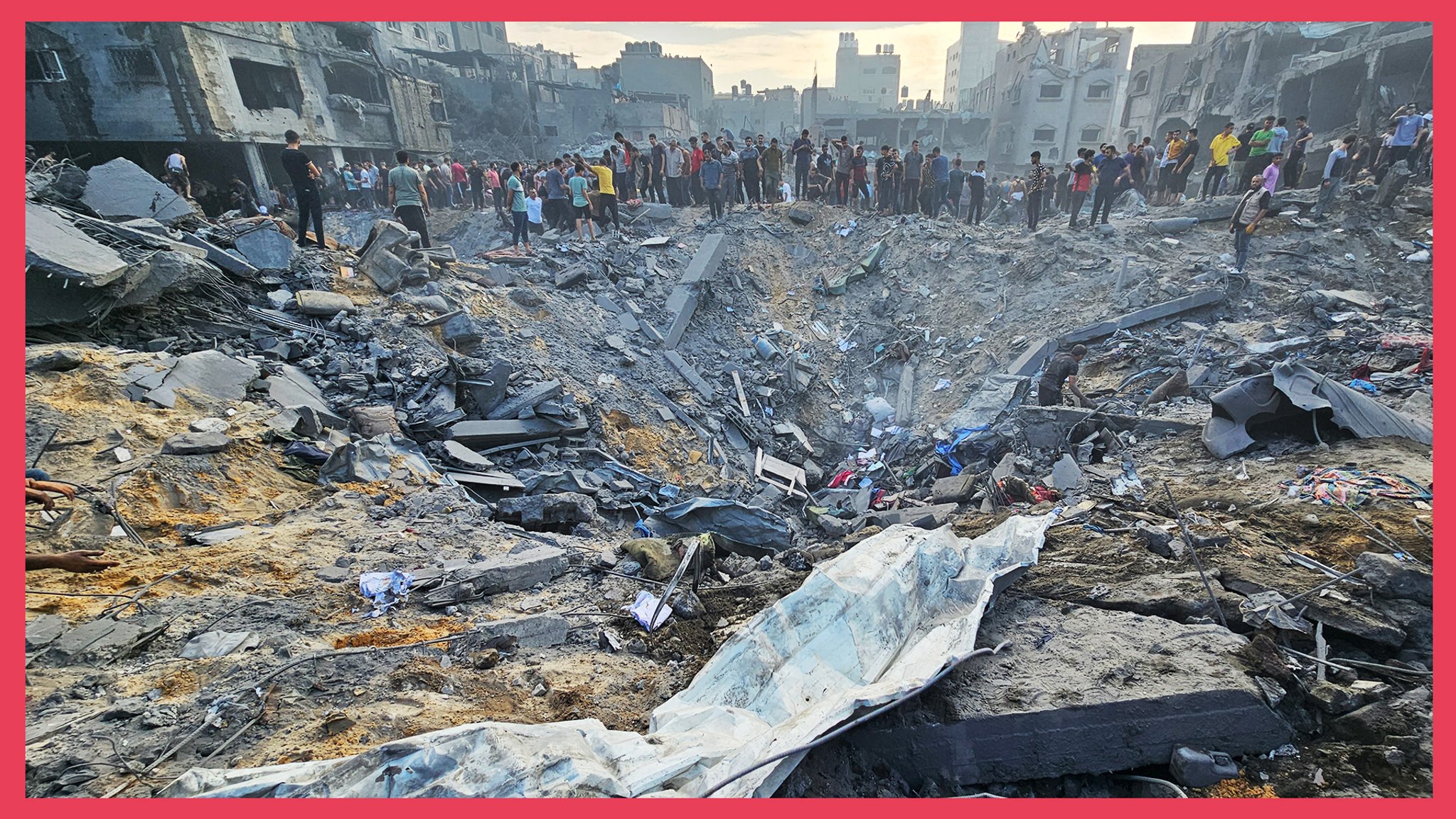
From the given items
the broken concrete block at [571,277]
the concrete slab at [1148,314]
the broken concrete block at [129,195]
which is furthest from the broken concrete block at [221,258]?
the concrete slab at [1148,314]

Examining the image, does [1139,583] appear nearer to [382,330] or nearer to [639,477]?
[639,477]

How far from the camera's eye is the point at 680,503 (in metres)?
5.84

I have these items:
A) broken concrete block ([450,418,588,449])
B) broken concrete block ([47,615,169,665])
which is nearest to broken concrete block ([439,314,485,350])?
broken concrete block ([450,418,588,449])

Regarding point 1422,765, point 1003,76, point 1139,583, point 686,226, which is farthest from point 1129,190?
point 1003,76

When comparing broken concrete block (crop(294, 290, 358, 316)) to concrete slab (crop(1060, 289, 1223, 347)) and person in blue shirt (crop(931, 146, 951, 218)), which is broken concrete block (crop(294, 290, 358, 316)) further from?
person in blue shirt (crop(931, 146, 951, 218))

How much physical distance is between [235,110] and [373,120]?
20.4ft

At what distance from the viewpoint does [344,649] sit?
3.15 meters

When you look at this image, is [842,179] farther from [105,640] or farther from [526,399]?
[105,640]

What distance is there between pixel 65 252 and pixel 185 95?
17248mm

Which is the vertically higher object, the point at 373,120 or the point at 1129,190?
the point at 373,120

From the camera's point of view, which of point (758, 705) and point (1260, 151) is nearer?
point (758, 705)

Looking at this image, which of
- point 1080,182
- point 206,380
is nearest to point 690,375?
point 206,380

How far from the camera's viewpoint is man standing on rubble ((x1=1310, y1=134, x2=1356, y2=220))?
32.5ft

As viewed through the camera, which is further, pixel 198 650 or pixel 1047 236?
pixel 1047 236
